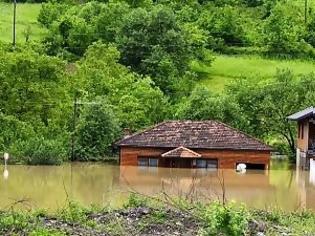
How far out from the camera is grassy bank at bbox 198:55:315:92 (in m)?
57.4

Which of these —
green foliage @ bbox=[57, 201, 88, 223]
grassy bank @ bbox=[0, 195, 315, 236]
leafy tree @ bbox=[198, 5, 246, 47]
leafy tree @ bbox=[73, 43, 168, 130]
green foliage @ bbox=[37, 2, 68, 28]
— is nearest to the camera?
grassy bank @ bbox=[0, 195, 315, 236]

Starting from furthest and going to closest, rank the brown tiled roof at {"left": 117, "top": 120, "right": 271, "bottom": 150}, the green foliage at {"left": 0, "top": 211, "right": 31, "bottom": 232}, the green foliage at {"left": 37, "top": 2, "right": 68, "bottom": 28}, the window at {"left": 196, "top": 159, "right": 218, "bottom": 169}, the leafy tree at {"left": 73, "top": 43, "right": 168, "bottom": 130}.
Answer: the green foliage at {"left": 37, "top": 2, "right": 68, "bottom": 28}
the leafy tree at {"left": 73, "top": 43, "right": 168, "bottom": 130}
the window at {"left": 196, "top": 159, "right": 218, "bottom": 169}
the brown tiled roof at {"left": 117, "top": 120, "right": 271, "bottom": 150}
the green foliage at {"left": 0, "top": 211, "right": 31, "bottom": 232}

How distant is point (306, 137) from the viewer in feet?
129

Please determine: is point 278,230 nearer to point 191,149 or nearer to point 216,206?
point 216,206

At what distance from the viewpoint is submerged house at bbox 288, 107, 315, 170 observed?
1516 inches

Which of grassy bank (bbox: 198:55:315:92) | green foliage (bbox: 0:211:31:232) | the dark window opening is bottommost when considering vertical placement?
the dark window opening

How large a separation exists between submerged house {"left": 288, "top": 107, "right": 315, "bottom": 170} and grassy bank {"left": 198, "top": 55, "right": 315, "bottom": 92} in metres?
15.7

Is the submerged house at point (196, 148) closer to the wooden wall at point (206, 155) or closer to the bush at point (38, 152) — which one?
the wooden wall at point (206, 155)

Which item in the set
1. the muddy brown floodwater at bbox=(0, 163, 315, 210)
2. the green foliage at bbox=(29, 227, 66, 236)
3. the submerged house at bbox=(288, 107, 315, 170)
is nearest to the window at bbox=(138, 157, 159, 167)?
the muddy brown floodwater at bbox=(0, 163, 315, 210)

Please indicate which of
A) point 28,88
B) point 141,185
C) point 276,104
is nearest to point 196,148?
point 276,104

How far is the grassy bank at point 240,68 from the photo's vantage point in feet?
188

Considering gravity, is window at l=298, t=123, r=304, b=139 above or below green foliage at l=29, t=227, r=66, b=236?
above

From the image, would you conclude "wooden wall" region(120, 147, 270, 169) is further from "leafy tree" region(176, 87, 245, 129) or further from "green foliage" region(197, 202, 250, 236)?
"green foliage" region(197, 202, 250, 236)

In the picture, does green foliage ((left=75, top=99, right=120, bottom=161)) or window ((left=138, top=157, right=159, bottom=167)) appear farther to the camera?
green foliage ((left=75, top=99, right=120, bottom=161))
